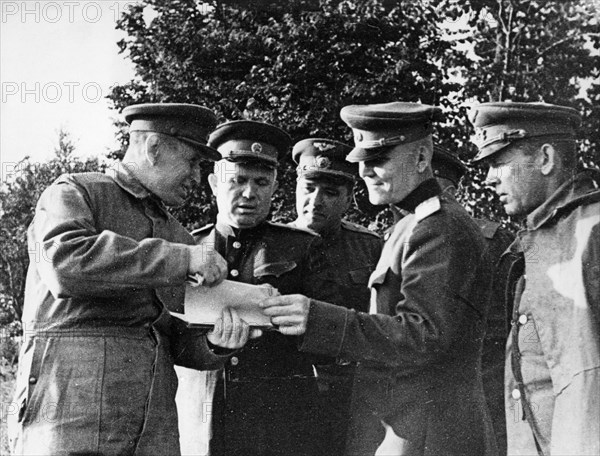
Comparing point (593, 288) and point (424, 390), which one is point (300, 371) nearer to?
point (424, 390)

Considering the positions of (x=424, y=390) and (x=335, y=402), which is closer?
(x=424, y=390)

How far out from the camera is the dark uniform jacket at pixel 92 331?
3.93 m

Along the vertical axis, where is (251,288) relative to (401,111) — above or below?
below

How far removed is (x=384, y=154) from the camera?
14.7ft

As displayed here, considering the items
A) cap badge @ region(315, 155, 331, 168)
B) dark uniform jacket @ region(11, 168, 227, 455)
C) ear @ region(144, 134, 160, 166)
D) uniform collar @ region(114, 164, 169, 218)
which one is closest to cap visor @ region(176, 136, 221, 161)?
ear @ region(144, 134, 160, 166)

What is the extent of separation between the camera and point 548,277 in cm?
365

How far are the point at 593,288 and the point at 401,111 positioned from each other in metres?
1.50

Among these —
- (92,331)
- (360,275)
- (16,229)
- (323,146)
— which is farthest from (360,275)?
(16,229)

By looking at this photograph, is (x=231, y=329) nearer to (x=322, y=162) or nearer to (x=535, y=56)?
(x=322, y=162)

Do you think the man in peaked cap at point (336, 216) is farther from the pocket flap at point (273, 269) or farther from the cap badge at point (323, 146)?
the pocket flap at point (273, 269)

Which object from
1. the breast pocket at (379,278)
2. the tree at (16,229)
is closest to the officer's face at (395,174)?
the breast pocket at (379,278)

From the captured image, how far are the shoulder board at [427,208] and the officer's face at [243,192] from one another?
1649 mm

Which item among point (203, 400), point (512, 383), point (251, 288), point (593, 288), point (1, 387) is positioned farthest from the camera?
point (1, 387)

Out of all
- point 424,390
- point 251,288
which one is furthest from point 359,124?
point 424,390
